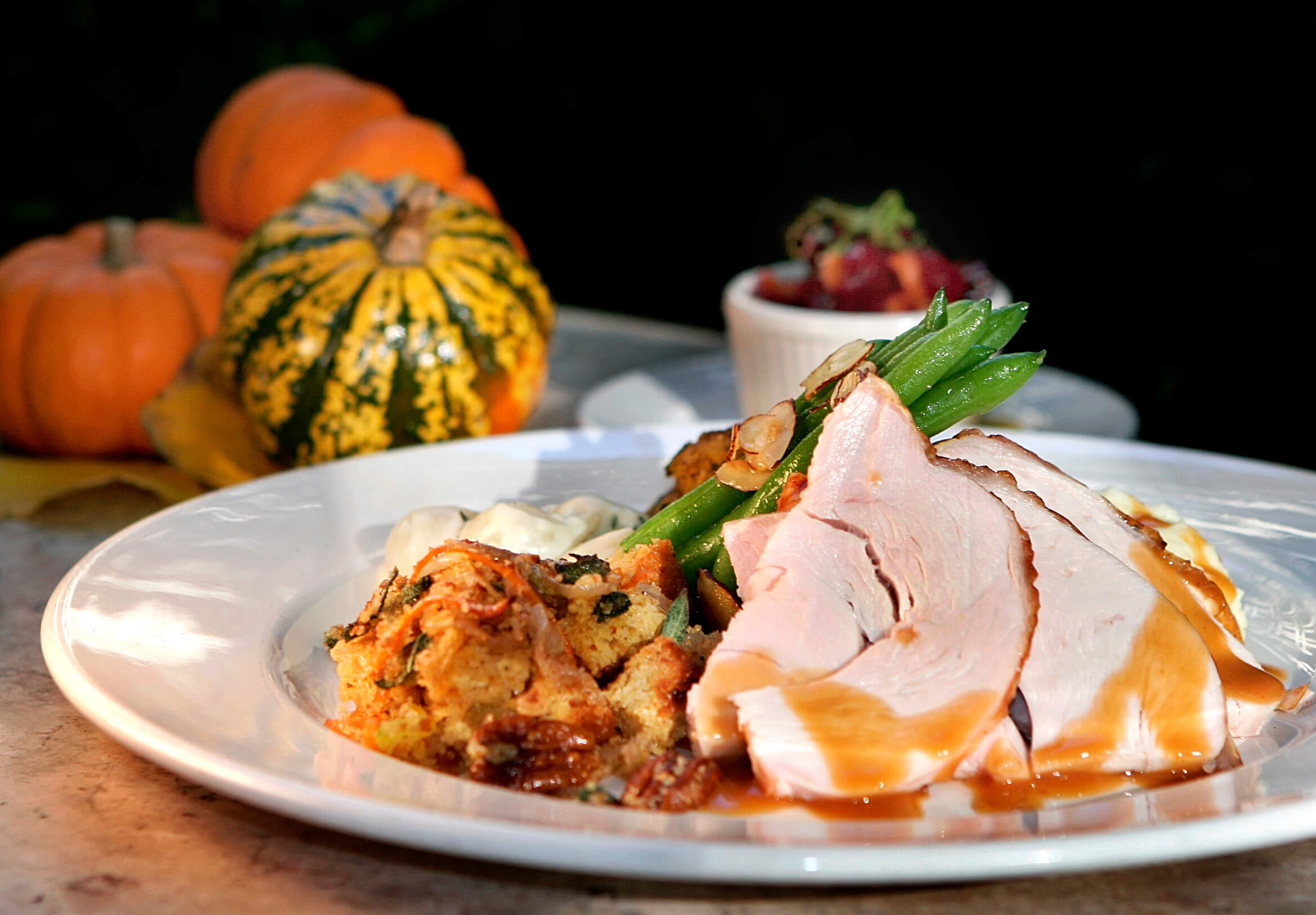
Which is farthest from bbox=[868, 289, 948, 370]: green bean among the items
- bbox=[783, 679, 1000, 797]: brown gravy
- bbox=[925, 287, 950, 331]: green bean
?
bbox=[783, 679, 1000, 797]: brown gravy

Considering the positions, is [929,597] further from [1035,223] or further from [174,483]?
[1035,223]

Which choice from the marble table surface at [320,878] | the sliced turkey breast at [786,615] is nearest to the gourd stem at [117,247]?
the marble table surface at [320,878]

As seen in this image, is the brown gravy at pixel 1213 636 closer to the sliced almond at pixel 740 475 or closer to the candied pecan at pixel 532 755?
the sliced almond at pixel 740 475

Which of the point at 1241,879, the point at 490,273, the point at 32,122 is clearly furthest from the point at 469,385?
the point at 32,122

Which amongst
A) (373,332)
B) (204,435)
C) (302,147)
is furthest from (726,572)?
(302,147)

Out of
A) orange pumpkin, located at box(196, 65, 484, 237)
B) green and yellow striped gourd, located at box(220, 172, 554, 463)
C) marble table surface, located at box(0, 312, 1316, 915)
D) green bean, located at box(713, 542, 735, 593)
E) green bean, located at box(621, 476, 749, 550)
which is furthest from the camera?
orange pumpkin, located at box(196, 65, 484, 237)

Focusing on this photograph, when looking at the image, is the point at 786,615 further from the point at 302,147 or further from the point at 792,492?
the point at 302,147

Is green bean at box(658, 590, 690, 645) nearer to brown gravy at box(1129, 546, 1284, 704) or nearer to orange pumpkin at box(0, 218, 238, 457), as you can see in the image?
brown gravy at box(1129, 546, 1284, 704)

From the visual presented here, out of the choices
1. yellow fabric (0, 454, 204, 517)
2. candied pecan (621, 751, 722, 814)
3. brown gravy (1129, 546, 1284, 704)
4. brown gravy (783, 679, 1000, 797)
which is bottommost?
yellow fabric (0, 454, 204, 517)

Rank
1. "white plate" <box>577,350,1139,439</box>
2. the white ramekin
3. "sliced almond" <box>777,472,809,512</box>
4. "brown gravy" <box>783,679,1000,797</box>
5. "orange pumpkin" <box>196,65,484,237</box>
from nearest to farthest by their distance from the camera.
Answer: "brown gravy" <box>783,679,1000,797</box>, "sliced almond" <box>777,472,809,512</box>, the white ramekin, "white plate" <box>577,350,1139,439</box>, "orange pumpkin" <box>196,65,484,237</box>
